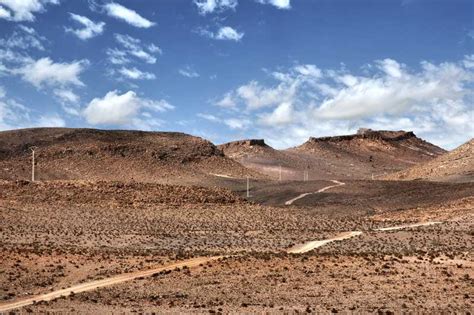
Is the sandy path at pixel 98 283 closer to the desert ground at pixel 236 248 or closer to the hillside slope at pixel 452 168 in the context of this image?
the desert ground at pixel 236 248

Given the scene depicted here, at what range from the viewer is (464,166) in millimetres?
86938

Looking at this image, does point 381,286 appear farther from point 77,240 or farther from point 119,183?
point 119,183

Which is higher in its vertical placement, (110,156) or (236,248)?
(110,156)

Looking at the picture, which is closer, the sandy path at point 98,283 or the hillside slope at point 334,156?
the sandy path at point 98,283

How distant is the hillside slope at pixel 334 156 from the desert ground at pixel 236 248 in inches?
2169

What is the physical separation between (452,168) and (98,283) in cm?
7654

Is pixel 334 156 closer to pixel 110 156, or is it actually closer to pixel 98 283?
pixel 110 156

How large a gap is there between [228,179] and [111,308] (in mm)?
75396

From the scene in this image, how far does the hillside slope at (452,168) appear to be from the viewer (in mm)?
81938

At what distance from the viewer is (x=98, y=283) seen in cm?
2286

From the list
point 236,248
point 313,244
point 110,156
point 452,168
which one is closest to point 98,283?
point 236,248

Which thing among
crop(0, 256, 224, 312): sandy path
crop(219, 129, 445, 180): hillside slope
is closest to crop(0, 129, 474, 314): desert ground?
crop(0, 256, 224, 312): sandy path

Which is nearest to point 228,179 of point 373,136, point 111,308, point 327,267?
point 327,267

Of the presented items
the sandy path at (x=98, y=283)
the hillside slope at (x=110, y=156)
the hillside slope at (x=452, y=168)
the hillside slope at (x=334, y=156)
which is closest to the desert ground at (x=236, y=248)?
the sandy path at (x=98, y=283)
